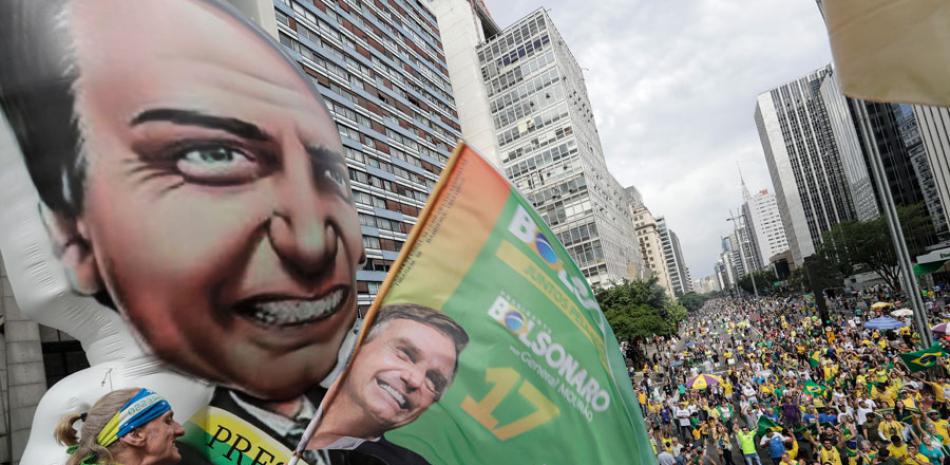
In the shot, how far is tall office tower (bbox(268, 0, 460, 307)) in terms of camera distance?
41.9 meters

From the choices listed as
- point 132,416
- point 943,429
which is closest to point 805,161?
point 943,429

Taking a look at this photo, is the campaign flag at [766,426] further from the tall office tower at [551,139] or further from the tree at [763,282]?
the tree at [763,282]

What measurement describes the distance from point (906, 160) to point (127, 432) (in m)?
105

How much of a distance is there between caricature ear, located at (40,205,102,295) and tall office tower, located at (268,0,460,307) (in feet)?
108

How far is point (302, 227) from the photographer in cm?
614

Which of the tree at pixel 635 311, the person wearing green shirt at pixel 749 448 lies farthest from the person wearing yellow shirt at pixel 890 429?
the tree at pixel 635 311

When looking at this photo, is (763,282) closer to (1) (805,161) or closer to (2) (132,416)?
(1) (805,161)

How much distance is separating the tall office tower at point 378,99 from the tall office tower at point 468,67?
37.4 feet

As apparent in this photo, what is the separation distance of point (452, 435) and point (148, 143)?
4.31 meters

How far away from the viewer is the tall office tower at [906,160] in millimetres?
77250

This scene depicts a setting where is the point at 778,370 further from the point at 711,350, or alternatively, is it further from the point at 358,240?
the point at 358,240

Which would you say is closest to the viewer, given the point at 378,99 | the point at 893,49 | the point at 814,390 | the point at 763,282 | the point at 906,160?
the point at 893,49

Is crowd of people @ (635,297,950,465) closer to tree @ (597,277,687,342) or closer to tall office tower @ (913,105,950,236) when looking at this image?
tree @ (597,277,687,342)

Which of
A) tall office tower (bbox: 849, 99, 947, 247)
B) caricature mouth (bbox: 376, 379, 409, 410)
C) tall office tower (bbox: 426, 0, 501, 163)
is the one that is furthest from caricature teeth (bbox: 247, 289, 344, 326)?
Result: tall office tower (bbox: 849, 99, 947, 247)
